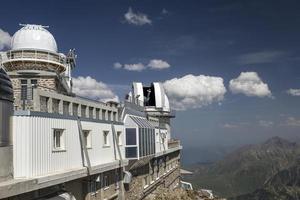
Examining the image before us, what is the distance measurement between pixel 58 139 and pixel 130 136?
9.79 meters

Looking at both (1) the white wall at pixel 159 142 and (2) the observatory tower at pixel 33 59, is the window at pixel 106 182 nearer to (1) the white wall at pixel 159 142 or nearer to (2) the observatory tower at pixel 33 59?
(2) the observatory tower at pixel 33 59

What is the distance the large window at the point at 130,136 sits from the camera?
25.3 meters

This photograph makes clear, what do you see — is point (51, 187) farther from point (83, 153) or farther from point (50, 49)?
point (50, 49)

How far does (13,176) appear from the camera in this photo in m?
12.6

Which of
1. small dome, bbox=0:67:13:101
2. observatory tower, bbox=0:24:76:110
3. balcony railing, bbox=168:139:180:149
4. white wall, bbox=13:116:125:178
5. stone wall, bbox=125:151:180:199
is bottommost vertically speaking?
stone wall, bbox=125:151:180:199

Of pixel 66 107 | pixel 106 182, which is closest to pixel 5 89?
pixel 66 107

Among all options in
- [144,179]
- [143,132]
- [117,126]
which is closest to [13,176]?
[117,126]

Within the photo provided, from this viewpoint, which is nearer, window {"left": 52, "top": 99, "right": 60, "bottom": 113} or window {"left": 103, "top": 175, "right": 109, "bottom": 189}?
window {"left": 52, "top": 99, "right": 60, "bottom": 113}

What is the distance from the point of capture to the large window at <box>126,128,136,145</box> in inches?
997

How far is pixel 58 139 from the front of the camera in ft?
52.5

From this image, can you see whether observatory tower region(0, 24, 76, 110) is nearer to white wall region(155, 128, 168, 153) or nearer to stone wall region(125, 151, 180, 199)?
stone wall region(125, 151, 180, 199)

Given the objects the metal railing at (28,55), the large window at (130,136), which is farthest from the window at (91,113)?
the large window at (130,136)

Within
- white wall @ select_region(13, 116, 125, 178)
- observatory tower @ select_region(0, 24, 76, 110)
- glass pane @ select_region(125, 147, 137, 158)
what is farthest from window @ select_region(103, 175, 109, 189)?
observatory tower @ select_region(0, 24, 76, 110)

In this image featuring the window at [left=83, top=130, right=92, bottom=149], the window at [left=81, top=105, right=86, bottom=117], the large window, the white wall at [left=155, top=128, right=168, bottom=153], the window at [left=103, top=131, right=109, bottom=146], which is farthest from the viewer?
the white wall at [left=155, top=128, right=168, bottom=153]
